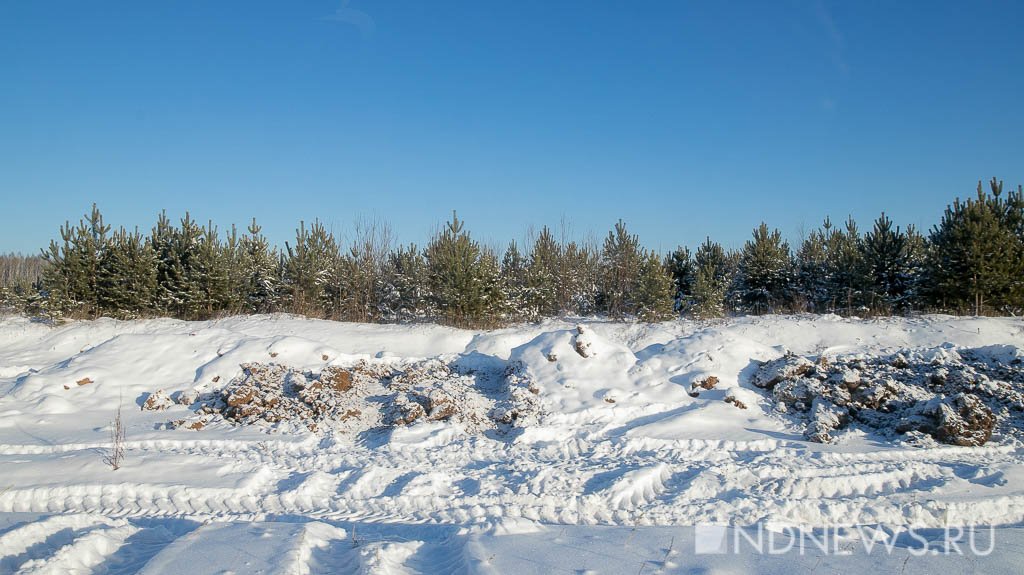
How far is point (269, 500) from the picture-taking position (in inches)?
247

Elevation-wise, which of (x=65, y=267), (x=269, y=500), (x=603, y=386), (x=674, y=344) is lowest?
(x=269, y=500)

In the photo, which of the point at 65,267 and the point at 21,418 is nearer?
the point at 21,418

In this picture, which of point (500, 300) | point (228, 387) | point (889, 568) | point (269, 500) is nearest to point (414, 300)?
point (500, 300)

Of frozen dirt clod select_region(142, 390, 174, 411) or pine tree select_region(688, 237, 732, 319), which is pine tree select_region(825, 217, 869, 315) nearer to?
pine tree select_region(688, 237, 732, 319)

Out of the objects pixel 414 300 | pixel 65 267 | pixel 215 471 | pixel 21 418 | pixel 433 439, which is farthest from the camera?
pixel 414 300

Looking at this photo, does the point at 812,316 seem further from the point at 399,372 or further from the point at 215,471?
the point at 215,471

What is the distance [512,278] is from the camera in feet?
69.6

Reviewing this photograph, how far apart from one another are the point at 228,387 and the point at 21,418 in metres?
3.33

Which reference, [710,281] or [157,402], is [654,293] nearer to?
[710,281]

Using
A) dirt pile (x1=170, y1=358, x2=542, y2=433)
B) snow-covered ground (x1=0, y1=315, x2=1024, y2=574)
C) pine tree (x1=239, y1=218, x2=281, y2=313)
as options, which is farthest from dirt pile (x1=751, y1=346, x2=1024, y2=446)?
pine tree (x1=239, y1=218, x2=281, y2=313)

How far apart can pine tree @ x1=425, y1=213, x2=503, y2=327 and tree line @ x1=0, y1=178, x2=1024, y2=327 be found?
0.15ft

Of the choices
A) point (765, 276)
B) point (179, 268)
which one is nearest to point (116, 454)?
point (179, 268)

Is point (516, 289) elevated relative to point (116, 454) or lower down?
elevated

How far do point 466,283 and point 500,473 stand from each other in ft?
35.5
